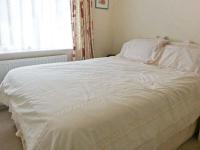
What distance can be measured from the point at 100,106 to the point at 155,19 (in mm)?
2277

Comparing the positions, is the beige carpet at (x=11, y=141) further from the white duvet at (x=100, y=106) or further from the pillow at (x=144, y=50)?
the pillow at (x=144, y=50)

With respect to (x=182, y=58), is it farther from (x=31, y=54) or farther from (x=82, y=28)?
(x=31, y=54)

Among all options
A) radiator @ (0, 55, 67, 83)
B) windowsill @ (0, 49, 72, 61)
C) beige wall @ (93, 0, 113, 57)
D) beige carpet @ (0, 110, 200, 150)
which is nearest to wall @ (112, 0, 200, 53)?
beige wall @ (93, 0, 113, 57)

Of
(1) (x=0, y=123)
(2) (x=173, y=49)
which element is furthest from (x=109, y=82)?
(1) (x=0, y=123)

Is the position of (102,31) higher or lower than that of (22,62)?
higher

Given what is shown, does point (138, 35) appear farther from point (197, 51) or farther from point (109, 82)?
point (109, 82)

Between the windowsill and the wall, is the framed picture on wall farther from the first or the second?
the windowsill

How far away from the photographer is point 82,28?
3176mm

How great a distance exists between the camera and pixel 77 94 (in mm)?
1413

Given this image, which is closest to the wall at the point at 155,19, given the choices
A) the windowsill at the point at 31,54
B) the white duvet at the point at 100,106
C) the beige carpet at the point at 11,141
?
the white duvet at the point at 100,106

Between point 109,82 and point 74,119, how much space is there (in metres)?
0.71

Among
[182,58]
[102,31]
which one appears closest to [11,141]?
[182,58]

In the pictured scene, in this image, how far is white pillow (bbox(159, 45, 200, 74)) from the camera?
2.27 m

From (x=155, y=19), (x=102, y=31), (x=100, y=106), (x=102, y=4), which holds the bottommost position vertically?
(x=100, y=106)
